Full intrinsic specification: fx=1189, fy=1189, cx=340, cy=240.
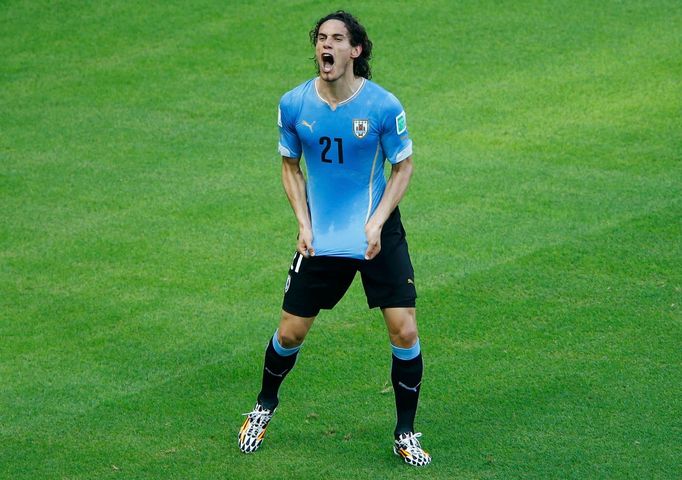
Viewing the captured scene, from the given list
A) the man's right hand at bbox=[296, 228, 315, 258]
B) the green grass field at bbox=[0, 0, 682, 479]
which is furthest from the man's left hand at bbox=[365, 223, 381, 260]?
the green grass field at bbox=[0, 0, 682, 479]

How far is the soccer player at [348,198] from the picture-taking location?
6664 mm

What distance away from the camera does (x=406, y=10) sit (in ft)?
53.8

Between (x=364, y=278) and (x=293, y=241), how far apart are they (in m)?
3.40

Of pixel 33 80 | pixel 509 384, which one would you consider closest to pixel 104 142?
pixel 33 80

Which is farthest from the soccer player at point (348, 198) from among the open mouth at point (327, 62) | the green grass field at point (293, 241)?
the green grass field at point (293, 241)

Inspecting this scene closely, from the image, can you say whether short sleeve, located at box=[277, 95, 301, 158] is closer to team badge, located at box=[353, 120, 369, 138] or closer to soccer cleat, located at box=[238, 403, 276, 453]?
team badge, located at box=[353, 120, 369, 138]

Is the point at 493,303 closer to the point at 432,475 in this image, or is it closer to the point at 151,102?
the point at 432,475

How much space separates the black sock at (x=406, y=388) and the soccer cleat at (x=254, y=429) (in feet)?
2.58

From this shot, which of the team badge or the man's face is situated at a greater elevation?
the man's face

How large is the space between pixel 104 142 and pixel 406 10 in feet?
18.0

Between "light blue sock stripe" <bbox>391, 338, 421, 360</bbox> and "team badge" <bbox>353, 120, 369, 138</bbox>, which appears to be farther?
"light blue sock stripe" <bbox>391, 338, 421, 360</bbox>

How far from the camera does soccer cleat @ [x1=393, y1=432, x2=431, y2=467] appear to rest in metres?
6.87

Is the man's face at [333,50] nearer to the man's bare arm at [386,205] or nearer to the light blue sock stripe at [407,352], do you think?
the man's bare arm at [386,205]

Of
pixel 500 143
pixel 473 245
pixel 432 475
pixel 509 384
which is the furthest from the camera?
pixel 500 143
